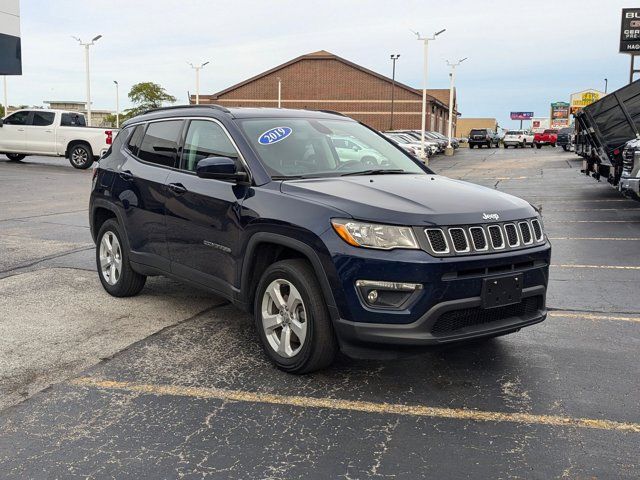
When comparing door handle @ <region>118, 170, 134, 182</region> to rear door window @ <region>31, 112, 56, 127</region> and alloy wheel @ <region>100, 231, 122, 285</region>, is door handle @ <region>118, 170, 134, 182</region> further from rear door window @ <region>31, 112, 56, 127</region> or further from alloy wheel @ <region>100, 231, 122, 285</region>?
rear door window @ <region>31, 112, 56, 127</region>

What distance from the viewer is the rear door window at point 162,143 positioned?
5.61 meters

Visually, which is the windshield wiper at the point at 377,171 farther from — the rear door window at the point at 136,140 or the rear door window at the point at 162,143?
the rear door window at the point at 136,140

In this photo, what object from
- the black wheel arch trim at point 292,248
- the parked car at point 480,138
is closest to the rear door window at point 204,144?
the black wheel arch trim at point 292,248

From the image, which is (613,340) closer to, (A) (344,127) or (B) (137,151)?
(A) (344,127)

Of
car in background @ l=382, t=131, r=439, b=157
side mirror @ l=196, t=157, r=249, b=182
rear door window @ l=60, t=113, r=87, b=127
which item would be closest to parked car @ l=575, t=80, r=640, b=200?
side mirror @ l=196, t=157, r=249, b=182

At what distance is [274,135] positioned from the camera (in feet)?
16.4

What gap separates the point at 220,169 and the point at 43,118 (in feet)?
73.1

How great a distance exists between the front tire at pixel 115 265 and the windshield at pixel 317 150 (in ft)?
6.35

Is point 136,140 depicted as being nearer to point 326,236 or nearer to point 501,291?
point 326,236

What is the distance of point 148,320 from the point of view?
5629mm

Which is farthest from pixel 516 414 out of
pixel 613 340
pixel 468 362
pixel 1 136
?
pixel 1 136

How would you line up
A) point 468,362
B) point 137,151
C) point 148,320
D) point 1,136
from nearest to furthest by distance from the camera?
point 468,362 → point 148,320 → point 137,151 → point 1,136

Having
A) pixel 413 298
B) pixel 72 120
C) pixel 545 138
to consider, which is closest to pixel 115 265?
pixel 413 298

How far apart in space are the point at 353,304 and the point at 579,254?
6.12m
